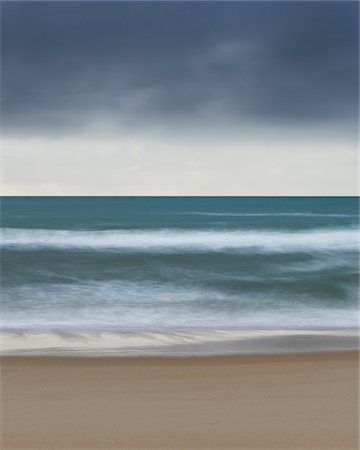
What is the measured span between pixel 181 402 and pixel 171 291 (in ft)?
26.6

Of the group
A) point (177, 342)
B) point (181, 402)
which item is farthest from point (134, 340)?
point (181, 402)

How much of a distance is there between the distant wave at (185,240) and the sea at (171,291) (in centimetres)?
5

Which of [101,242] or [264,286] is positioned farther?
[101,242]

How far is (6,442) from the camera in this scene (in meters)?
4.59

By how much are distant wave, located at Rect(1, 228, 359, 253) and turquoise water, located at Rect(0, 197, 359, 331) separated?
0.04 meters

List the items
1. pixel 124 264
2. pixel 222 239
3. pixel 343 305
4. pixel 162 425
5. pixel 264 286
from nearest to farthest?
pixel 162 425 < pixel 343 305 < pixel 264 286 < pixel 124 264 < pixel 222 239

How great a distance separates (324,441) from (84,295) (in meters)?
8.76

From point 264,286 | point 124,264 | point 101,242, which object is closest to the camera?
point 264,286

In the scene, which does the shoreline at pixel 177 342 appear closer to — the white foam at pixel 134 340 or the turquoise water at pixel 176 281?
the white foam at pixel 134 340

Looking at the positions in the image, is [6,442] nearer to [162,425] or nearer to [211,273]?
[162,425]

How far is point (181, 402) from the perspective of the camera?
5.49 m

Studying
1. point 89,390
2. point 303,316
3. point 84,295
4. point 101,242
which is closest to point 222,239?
point 101,242

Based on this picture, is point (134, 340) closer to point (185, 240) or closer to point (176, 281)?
point (176, 281)

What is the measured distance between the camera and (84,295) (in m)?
12.9
